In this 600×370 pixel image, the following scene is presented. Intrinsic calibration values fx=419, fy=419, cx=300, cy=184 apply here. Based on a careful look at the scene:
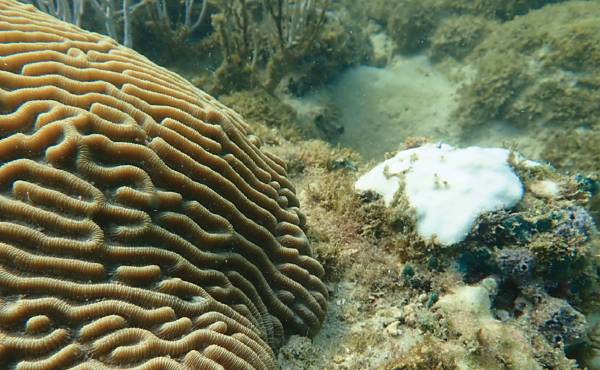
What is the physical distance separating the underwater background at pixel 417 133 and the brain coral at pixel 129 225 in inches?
24.9

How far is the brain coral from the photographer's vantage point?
223cm

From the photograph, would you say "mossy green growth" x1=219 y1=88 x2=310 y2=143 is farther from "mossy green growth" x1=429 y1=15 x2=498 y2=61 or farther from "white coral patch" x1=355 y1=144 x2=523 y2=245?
"mossy green growth" x1=429 y1=15 x2=498 y2=61

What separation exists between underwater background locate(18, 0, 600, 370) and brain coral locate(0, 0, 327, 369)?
0.63 meters

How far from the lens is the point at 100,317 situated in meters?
2.29

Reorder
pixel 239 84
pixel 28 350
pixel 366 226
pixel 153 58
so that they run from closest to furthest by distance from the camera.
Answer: pixel 28 350 < pixel 366 226 < pixel 239 84 < pixel 153 58

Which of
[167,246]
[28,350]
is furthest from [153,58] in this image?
[28,350]

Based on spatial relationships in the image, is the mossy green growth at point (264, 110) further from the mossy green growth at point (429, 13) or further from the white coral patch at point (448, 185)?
the mossy green growth at point (429, 13)

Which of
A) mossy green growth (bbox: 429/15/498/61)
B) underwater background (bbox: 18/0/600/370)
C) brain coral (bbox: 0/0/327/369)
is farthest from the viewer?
mossy green growth (bbox: 429/15/498/61)

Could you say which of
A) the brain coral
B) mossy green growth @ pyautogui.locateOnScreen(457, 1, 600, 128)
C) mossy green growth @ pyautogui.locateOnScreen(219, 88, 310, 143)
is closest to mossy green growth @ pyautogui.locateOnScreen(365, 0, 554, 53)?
mossy green growth @ pyautogui.locateOnScreen(457, 1, 600, 128)

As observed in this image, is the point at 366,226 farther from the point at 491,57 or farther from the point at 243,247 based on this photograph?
the point at 491,57

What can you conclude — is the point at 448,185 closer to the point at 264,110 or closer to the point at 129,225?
the point at 129,225

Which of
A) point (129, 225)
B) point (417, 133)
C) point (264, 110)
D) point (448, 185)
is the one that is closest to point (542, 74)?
point (417, 133)

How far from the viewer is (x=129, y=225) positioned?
2631mm

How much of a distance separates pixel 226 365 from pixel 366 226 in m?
2.08
